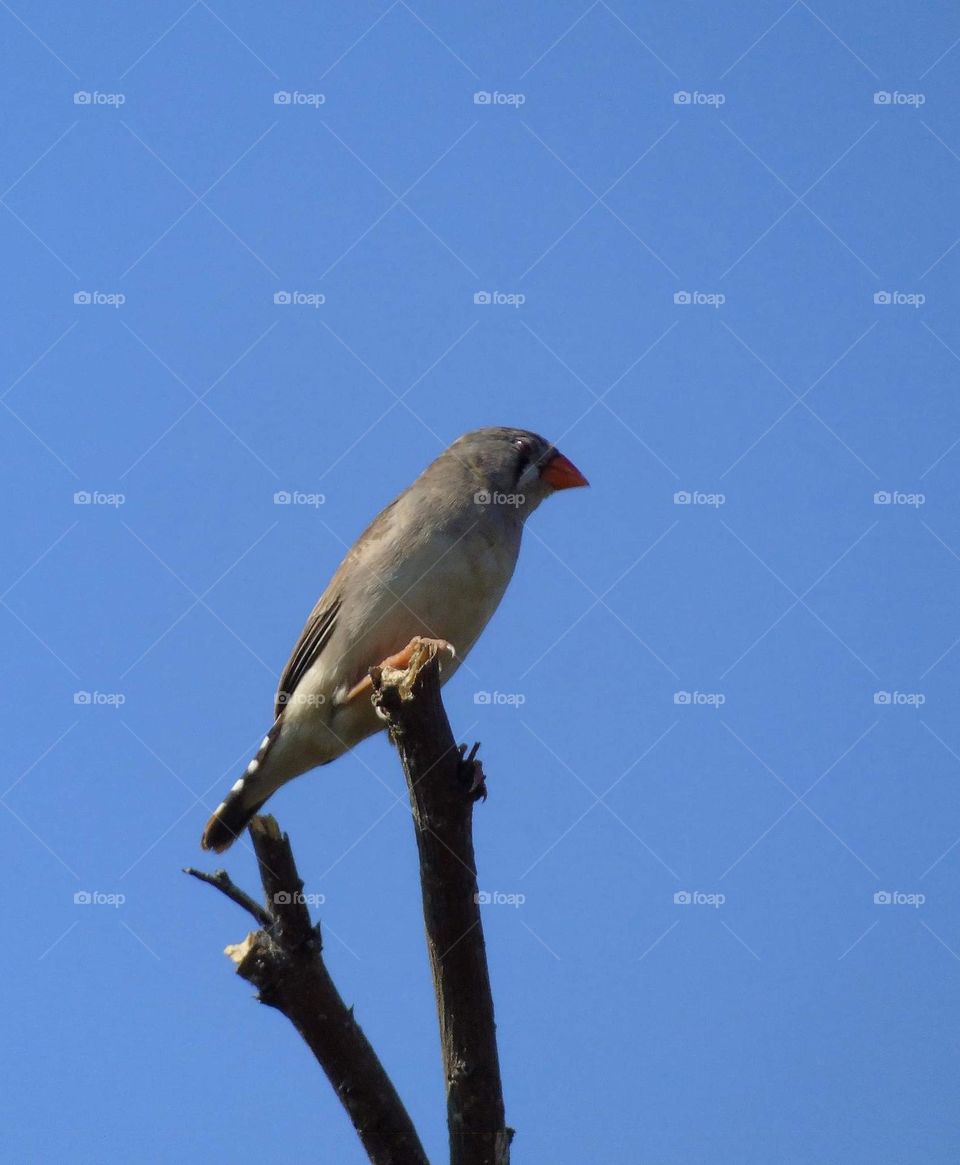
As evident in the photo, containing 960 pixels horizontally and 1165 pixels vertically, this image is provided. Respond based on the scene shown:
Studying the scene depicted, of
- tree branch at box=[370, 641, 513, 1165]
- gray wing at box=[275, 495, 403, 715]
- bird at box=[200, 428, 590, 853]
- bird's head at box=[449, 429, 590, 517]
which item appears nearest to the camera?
tree branch at box=[370, 641, 513, 1165]

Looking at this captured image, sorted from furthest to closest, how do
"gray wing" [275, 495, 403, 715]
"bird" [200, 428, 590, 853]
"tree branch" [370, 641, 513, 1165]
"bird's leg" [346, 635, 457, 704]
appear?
1. "gray wing" [275, 495, 403, 715]
2. "bird" [200, 428, 590, 853]
3. "bird's leg" [346, 635, 457, 704]
4. "tree branch" [370, 641, 513, 1165]

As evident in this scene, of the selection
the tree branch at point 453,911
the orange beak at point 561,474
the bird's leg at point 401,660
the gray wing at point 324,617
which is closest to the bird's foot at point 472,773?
the tree branch at point 453,911

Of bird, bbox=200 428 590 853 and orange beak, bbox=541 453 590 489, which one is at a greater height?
orange beak, bbox=541 453 590 489

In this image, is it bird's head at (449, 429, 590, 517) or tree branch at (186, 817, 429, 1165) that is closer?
tree branch at (186, 817, 429, 1165)

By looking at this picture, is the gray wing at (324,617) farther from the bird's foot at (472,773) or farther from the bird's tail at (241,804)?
the bird's foot at (472,773)

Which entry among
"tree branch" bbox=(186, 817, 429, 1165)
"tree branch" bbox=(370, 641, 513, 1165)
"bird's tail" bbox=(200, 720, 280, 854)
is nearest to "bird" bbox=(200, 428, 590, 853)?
"bird's tail" bbox=(200, 720, 280, 854)

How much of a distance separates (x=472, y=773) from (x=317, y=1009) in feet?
3.42

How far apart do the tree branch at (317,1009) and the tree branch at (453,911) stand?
0.23 m

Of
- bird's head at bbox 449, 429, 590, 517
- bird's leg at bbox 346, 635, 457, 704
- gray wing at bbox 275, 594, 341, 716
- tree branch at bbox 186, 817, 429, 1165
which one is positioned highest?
bird's head at bbox 449, 429, 590, 517

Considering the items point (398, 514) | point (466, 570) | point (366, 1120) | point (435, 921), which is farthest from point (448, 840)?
point (398, 514)

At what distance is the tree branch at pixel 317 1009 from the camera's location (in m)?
4.62

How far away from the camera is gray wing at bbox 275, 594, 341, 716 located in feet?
23.1

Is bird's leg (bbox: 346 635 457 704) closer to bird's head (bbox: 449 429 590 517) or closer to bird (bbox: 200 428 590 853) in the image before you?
bird (bbox: 200 428 590 853)

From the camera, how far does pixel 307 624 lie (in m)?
7.29
